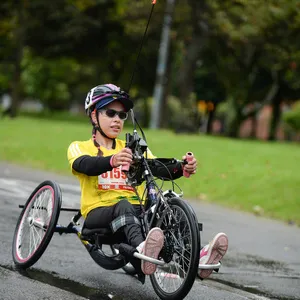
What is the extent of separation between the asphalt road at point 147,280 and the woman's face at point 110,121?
1188 millimetres

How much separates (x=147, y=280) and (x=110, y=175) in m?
1.01

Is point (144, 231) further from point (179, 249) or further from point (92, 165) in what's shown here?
point (92, 165)

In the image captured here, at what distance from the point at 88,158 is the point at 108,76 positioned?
44.7 metres

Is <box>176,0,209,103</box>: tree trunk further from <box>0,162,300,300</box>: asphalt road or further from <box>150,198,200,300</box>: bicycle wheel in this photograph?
<box>150,198,200,300</box>: bicycle wheel

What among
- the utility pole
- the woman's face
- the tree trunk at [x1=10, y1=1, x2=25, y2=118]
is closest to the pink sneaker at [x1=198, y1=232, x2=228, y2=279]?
the woman's face

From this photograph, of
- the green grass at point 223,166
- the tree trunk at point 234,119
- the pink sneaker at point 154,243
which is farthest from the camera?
the tree trunk at point 234,119

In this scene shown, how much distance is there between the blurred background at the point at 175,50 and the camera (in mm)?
29875

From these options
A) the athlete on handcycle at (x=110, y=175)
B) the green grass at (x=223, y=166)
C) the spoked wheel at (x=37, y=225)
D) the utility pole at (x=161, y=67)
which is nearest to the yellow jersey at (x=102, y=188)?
the athlete on handcycle at (x=110, y=175)

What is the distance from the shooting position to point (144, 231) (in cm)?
558

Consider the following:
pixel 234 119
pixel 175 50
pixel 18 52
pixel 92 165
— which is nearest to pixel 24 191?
pixel 92 165

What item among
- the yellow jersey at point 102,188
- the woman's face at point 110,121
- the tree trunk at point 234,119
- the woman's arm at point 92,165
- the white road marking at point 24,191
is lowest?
the white road marking at point 24,191

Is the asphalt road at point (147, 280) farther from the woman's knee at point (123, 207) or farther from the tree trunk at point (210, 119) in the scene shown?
the tree trunk at point (210, 119)

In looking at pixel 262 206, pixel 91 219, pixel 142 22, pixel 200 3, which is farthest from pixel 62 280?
pixel 142 22

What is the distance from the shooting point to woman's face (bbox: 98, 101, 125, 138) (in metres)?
6.11
